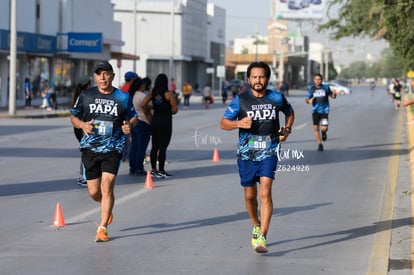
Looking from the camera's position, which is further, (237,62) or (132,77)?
→ (237,62)

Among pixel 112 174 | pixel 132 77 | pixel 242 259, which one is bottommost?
pixel 242 259

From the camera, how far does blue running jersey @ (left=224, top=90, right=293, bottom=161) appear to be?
30.5 ft

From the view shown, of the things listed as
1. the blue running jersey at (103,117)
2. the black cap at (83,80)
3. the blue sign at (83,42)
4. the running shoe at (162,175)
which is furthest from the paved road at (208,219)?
the blue sign at (83,42)

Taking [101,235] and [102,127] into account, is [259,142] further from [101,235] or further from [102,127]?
[101,235]

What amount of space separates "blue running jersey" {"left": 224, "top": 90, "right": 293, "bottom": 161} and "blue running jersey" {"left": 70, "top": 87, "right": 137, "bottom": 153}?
1.34 m

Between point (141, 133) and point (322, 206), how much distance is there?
4.66m

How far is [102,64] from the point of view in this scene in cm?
1002

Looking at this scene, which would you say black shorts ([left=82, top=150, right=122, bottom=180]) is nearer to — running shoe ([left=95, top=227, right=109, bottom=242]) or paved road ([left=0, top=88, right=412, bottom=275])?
running shoe ([left=95, top=227, right=109, bottom=242])

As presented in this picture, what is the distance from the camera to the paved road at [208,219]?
29.0 feet

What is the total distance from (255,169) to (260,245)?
2.44ft

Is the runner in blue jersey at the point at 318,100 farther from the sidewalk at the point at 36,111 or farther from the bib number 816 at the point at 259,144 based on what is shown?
the sidewalk at the point at 36,111

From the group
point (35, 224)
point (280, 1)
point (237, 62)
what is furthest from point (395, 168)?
point (237, 62)

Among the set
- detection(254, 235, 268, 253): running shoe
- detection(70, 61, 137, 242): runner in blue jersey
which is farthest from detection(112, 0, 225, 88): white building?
detection(254, 235, 268, 253): running shoe

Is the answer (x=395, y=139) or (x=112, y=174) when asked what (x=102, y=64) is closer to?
(x=112, y=174)
